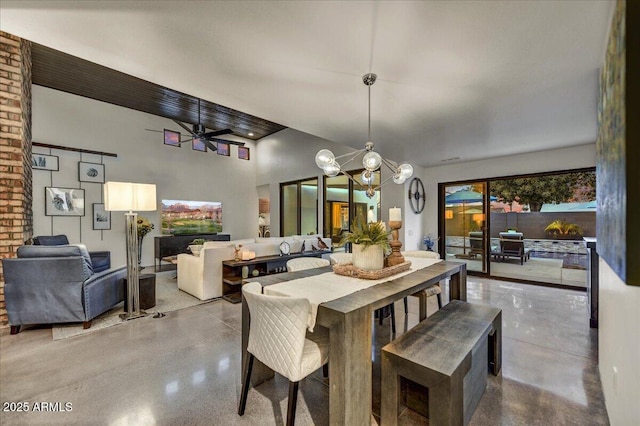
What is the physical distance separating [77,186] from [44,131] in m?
1.27

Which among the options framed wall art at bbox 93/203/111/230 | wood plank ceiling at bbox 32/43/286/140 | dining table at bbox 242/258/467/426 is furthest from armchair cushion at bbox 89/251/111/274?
dining table at bbox 242/258/467/426

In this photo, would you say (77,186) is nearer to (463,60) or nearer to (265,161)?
(265,161)

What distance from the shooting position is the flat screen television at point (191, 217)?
735 cm

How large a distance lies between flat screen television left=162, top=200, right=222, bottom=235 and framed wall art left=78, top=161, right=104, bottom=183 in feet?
4.86

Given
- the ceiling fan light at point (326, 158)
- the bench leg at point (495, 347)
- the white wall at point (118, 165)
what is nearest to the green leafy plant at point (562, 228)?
the bench leg at point (495, 347)

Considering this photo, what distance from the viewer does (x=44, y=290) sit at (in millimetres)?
2846

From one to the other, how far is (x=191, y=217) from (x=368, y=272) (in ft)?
23.1

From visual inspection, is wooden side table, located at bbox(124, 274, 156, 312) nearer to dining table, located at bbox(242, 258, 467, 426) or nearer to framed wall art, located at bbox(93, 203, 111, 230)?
dining table, located at bbox(242, 258, 467, 426)

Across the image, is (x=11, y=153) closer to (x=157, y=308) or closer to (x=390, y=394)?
(x=157, y=308)

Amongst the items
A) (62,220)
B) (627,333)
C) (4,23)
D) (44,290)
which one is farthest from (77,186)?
(627,333)

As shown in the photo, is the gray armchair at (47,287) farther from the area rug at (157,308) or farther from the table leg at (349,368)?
the table leg at (349,368)

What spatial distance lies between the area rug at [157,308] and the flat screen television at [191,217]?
2481mm

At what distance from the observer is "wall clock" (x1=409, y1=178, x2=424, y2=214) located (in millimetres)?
5930

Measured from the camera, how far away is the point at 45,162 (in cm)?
568
